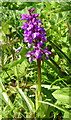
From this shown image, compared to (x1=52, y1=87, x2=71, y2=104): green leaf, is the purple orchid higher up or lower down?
higher up

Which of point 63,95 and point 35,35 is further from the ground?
point 35,35

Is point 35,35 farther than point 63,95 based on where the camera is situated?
Yes

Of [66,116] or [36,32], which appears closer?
[66,116]

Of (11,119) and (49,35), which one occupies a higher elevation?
(49,35)

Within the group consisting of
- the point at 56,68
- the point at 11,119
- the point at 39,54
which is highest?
the point at 39,54

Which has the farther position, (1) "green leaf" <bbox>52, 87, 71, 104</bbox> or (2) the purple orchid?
(2) the purple orchid

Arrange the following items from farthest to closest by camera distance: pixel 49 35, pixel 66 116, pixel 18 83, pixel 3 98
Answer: pixel 49 35 < pixel 18 83 < pixel 3 98 < pixel 66 116

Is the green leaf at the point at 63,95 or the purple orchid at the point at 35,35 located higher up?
the purple orchid at the point at 35,35

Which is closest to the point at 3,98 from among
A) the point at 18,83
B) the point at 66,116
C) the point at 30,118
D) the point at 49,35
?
the point at 18,83

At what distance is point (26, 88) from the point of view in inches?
49.3

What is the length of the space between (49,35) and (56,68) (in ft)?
1.52

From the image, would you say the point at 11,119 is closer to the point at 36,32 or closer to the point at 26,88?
the point at 26,88

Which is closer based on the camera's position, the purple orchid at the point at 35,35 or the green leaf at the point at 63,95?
the green leaf at the point at 63,95

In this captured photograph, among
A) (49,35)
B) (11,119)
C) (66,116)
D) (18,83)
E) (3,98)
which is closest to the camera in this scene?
(66,116)
